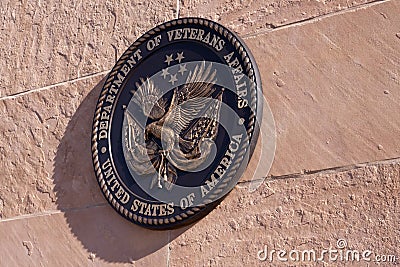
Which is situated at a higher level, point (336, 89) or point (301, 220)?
point (336, 89)

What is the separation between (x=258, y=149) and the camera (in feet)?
10.6

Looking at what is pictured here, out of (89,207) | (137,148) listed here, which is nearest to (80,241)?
(89,207)

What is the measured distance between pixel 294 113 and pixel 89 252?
38.6 inches

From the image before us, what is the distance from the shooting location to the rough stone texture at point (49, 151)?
3.71m

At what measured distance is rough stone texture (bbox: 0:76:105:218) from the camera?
3713mm

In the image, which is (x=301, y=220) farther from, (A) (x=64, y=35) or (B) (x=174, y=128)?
(A) (x=64, y=35)

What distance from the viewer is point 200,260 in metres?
3.25

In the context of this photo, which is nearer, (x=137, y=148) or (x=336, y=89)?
(x=336, y=89)

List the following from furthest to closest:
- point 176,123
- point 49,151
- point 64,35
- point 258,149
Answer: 1. point 64,35
2. point 49,151
3. point 176,123
4. point 258,149

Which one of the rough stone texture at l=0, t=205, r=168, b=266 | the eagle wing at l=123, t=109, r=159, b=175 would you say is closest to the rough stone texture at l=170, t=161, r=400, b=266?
the rough stone texture at l=0, t=205, r=168, b=266

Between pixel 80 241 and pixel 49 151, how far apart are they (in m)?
0.45

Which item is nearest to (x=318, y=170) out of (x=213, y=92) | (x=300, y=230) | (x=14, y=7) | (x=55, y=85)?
(x=300, y=230)

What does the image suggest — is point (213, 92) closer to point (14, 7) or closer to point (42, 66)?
point (42, 66)

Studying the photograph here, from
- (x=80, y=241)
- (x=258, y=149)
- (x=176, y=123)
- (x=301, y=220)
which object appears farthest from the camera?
(x=80, y=241)
